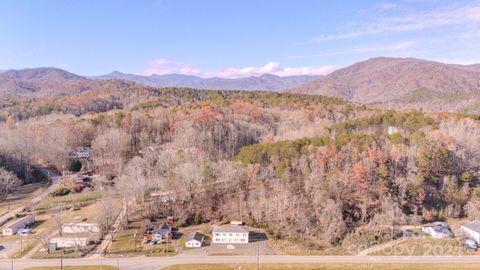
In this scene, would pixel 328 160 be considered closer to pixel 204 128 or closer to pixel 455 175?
pixel 455 175

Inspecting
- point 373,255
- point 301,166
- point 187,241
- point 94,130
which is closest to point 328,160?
point 301,166

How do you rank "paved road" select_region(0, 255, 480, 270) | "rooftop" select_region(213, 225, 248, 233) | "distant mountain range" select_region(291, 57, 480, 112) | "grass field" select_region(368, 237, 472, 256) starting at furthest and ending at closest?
"distant mountain range" select_region(291, 57, 480, 112), "rooftop" select_region(213, 225, 248, 233), "grass field" select_region(368, 237, 472, 256), "paved road" select_region(0, 255, 480, 270)

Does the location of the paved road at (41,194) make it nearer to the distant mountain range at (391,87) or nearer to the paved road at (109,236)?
Answer: the paved road at (109,236)

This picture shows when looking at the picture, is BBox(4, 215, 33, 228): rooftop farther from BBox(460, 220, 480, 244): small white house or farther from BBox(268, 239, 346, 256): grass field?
BBox(460, 220, 480, 244): small white house

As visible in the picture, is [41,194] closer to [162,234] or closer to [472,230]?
[162,234]

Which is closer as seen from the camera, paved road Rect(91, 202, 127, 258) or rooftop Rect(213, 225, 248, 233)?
paved road Rect(91, 202, 127, 258)

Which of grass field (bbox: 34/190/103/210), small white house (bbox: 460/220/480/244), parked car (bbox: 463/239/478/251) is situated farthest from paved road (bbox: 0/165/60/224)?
small white house (bbox: 460/220/480/244)
